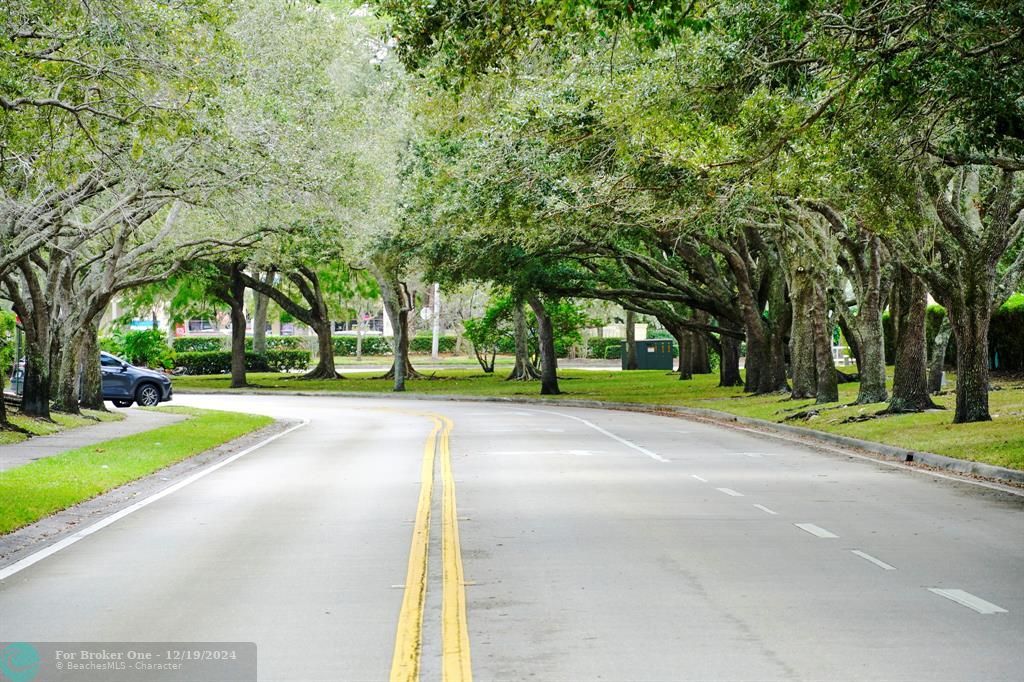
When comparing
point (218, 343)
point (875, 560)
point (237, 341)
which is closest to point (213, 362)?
point (237, 341)

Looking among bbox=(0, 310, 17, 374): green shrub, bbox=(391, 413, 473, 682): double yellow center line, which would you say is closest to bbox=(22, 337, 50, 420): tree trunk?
bbox=(0, 310, 17, 374): green shrub

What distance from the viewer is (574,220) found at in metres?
30.9

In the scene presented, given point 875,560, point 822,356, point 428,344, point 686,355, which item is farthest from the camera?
point 428,344

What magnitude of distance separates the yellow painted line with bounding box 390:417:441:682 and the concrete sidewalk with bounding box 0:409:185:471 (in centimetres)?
939

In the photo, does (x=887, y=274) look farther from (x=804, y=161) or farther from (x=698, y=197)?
(x=804, y=161)

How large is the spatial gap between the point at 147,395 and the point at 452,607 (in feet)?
114

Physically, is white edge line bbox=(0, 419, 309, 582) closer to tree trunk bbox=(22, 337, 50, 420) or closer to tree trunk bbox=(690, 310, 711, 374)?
tree trunk bbox=(22, 337, 50, 420)

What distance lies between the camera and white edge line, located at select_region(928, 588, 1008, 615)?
903 cm

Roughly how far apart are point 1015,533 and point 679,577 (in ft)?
14.9

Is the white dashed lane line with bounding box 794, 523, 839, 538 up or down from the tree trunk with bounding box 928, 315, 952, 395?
down

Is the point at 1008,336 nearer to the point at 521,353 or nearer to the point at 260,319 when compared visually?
the point at 521,353

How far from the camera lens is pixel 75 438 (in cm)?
2683

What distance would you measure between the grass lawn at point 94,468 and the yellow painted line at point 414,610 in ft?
13.8

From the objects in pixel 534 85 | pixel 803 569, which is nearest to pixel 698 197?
pixel 534 85
